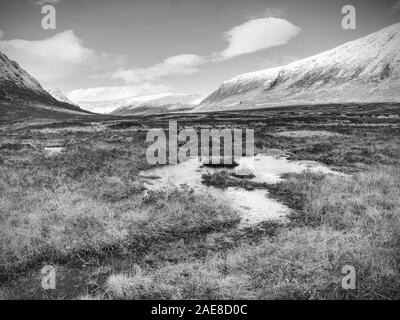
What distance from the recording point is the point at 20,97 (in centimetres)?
12800

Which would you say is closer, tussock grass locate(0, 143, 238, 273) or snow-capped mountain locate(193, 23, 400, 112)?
tussock grass locate(0, 143, 238, 273)

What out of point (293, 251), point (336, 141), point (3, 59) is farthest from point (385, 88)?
point (3, 59)

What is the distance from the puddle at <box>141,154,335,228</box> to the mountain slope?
8933 centimetres

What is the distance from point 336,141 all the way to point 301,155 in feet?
26.9

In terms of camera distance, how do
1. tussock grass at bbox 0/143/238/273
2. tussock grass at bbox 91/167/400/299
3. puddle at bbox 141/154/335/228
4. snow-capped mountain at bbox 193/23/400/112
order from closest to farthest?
tussock grass at bbox 91/167/400/299 → tussock grass at bbox 0/143/238/273 → puddle at bbox 141/154/335/228 → snow-capped mountain at bbox 193/23/400/112

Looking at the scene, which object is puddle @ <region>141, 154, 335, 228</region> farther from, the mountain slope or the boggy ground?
the mountain slope

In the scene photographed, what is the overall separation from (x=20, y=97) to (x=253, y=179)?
138m

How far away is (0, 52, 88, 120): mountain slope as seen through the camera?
4048 inches

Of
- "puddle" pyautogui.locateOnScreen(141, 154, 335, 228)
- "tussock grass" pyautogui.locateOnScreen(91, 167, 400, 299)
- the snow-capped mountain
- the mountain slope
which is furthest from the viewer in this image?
the snow-capped mountain

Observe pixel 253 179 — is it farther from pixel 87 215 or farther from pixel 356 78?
pixel 356 78

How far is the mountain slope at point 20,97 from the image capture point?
4048 inches

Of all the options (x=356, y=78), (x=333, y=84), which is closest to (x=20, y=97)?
(x=333, y=84)

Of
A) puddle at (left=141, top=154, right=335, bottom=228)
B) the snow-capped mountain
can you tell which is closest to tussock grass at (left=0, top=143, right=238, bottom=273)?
puddle at (left=141, top=154, right=335, bottom=228)

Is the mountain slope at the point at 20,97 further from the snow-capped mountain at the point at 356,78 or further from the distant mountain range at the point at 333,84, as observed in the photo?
the snow-capped mountain at the point at 356,78
